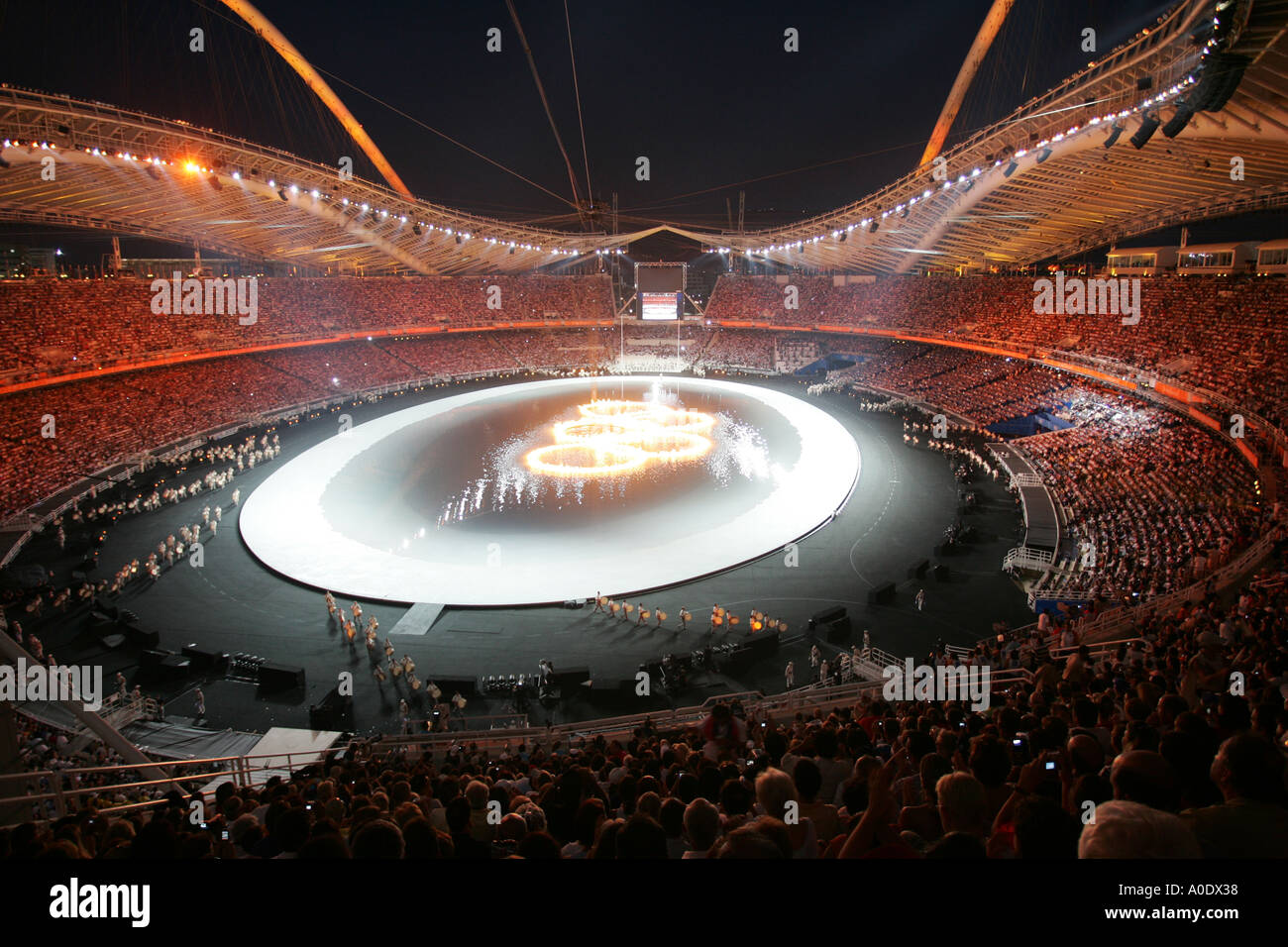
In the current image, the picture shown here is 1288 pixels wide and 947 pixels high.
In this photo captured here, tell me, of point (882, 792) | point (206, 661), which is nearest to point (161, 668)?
point (206, 661)

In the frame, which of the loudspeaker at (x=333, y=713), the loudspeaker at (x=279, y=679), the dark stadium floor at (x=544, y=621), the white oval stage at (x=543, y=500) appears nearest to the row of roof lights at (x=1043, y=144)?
the white oval stage at (x=543, y=500)

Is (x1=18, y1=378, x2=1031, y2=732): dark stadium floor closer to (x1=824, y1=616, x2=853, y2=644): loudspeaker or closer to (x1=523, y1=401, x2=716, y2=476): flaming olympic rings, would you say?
(x1=824, y1=616, x2=853, y2=644): loudspeaker

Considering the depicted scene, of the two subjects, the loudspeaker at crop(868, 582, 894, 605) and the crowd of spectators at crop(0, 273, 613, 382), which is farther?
the crowd of spectators at crop(0, 273, 613, 382)

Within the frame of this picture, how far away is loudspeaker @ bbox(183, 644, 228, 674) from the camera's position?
1537 centimetres

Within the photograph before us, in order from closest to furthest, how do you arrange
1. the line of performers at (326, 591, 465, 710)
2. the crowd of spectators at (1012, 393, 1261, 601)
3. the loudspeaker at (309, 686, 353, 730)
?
the loudspeaker at (309, 686, 353, 730), the line of performers at (326, 591, 465, 710), the crowd of spectators at (1012, 393, 1261, 601)

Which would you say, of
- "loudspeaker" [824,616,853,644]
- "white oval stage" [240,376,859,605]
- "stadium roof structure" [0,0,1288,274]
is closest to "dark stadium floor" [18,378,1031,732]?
"loudspeaker" [824,616,853,644]

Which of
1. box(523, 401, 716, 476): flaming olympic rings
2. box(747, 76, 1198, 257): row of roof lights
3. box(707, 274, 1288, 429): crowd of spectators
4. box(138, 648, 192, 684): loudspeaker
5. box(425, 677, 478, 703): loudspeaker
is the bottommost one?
box(425, 677, 478, 703): loudspeaker

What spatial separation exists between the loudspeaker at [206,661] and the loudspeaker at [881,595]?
15.2 m

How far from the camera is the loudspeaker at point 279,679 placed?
14.6m

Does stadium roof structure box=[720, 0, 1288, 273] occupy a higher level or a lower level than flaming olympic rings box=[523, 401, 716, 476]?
higher

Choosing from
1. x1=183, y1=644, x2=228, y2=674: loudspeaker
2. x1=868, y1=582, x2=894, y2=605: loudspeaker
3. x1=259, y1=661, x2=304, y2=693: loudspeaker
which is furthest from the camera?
x1=868, y1=582, x2=894, y2=605: loudspeaker

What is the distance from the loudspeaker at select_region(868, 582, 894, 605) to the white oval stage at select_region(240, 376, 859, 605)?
3.84 meters

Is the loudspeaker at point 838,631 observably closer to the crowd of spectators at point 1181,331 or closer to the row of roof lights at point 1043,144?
the crowd of spectators at point 1181,331
